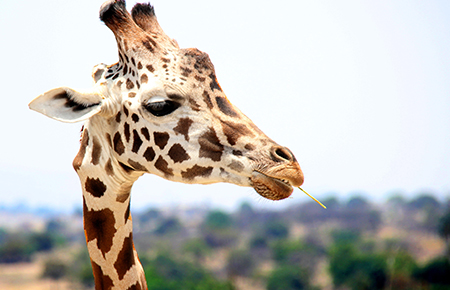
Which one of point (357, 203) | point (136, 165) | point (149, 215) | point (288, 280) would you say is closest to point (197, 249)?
point (288, 280)

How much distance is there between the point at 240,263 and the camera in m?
92.3

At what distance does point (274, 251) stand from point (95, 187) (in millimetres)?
101145

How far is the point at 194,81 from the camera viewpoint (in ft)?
13.5

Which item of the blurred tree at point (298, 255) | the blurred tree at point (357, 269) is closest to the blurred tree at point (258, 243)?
the blurred tree at point (298, 255)

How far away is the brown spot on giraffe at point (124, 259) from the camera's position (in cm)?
439

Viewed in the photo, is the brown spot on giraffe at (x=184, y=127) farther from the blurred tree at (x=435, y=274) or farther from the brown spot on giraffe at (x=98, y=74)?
the blurred tree at (x=435, y=274)

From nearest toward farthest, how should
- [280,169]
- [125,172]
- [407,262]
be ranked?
[280,169]
[125,172]
[407,262]

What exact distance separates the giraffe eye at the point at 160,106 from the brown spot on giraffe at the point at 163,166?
15.6 inches

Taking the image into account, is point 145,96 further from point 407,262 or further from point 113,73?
point 407,262

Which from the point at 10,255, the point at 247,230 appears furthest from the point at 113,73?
the point at 247,230

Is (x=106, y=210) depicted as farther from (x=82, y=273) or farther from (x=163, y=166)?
(x=82, y=273)

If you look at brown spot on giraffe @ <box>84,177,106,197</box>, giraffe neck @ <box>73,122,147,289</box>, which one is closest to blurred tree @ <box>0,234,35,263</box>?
giraffe neck @ <box>73,122,147,289</box>

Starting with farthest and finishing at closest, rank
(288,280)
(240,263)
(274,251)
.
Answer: (274,251) < (240,263) < (288,280)

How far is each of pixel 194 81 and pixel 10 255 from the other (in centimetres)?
9955
